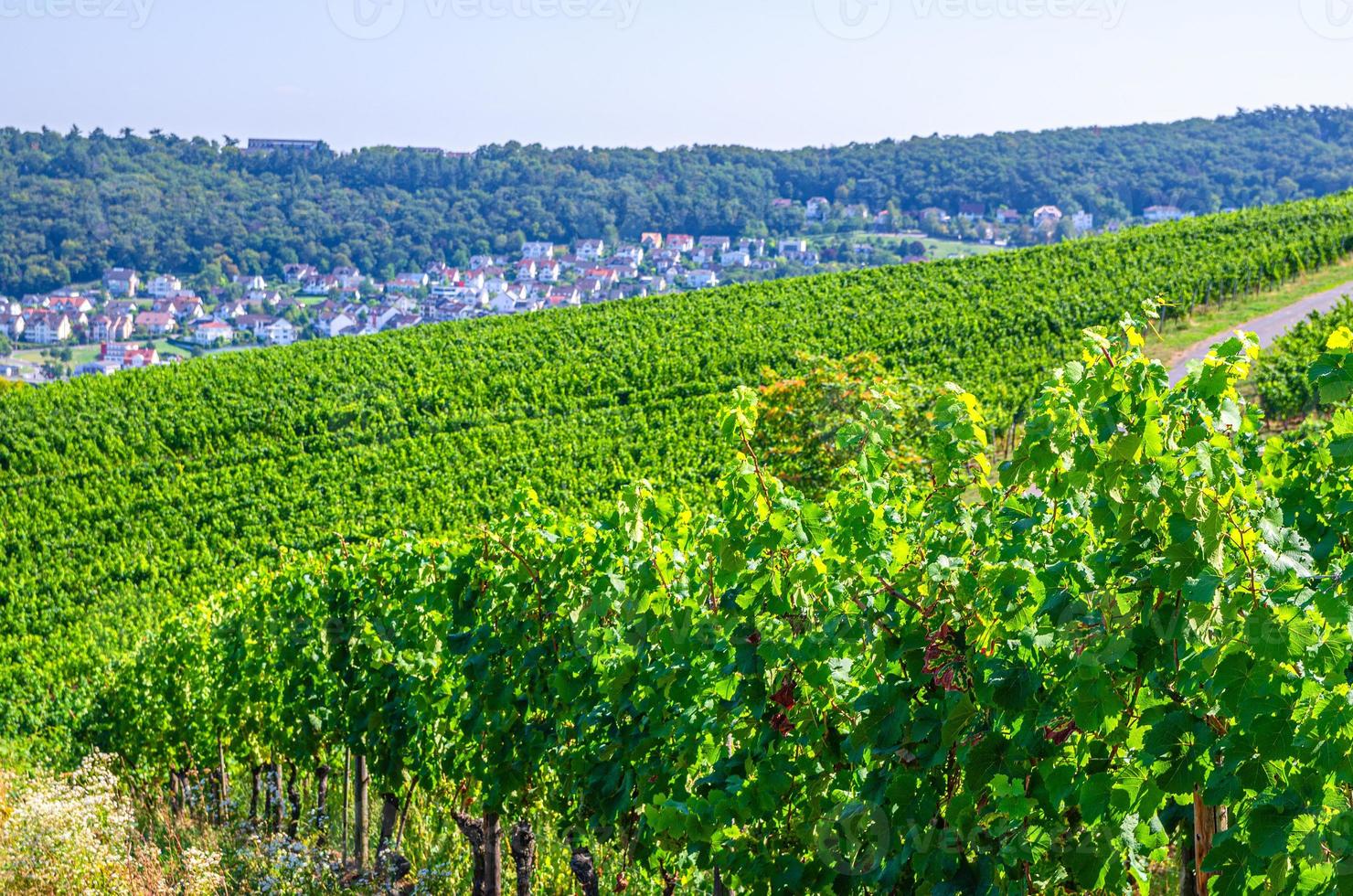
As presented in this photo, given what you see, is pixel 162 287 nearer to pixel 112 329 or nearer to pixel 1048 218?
pixel 112 329

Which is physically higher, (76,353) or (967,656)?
(967,656)

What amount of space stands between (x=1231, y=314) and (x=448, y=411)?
2375 cm

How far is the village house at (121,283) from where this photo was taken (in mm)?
123562

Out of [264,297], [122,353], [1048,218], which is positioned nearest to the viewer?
[122,353]

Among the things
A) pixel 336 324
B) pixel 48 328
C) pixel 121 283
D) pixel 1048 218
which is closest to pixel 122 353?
pixel 48 328

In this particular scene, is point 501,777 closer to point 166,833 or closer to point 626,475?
point 166,833

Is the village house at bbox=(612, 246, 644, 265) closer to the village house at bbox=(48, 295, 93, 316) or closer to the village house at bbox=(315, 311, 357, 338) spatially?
the village house at bbox=(315, 311, 357, 338)

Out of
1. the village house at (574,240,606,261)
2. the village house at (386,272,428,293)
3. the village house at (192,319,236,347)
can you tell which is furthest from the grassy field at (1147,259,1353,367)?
the village house at (574,240,606,261)

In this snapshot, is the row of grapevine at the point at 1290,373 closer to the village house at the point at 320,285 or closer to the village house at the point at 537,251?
the village house at the point at 537,251

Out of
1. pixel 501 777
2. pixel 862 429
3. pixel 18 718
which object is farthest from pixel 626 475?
pixel 862 429

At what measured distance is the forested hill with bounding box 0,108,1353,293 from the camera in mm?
117062

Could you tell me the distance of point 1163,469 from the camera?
332 centimetres

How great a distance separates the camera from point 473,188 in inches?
5418

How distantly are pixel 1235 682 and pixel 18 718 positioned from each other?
731 inches
